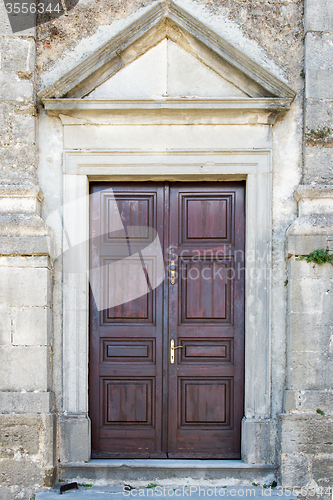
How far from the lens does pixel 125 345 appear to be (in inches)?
153

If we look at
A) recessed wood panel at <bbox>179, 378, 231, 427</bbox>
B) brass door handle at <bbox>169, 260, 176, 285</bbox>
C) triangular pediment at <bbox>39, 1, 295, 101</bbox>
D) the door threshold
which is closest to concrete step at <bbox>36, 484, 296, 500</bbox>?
the door threshold

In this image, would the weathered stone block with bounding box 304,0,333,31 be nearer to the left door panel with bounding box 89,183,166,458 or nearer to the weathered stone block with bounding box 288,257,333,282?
the left door panel with bounding box 89,183,166,458

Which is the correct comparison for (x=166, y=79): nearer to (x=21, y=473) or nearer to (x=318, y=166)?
(x=318, y=166)

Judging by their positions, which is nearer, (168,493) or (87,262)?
(168,493)

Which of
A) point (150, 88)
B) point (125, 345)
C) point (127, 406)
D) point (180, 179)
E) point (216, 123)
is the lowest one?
point (127, 406)

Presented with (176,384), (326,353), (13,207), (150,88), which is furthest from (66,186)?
(326,353)

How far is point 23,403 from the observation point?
3582mm

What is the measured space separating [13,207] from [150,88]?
168 centimetres

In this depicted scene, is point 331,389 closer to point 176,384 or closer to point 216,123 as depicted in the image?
point 176,384

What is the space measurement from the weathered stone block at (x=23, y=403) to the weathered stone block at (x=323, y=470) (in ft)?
7.78

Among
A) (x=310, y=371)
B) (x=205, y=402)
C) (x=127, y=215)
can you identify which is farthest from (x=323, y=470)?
(x=127, y=215)

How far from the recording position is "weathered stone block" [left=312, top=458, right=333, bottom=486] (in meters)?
3.52

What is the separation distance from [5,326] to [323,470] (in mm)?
3039

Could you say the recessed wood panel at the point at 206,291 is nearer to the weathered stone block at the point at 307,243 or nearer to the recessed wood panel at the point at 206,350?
the recessed wood panel at the point at 206,350
